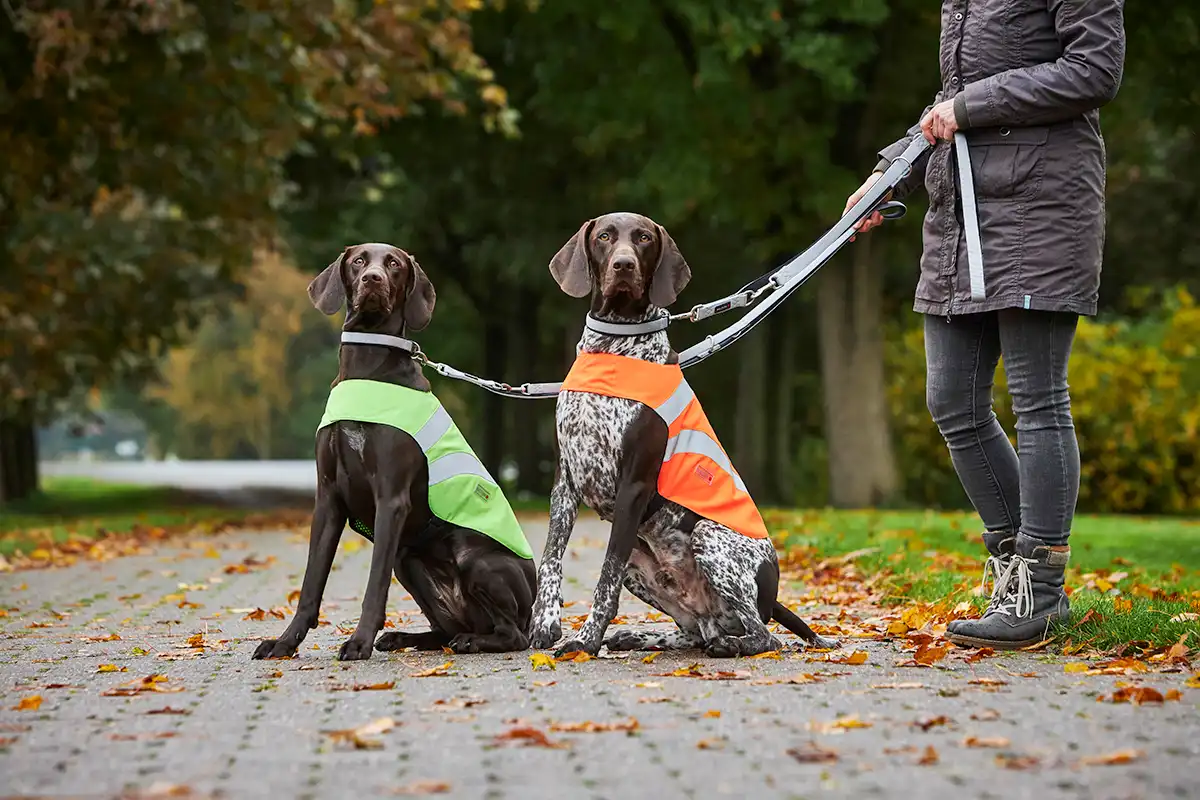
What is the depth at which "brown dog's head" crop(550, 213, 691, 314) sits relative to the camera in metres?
6.21

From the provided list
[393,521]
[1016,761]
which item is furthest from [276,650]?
[1016,761]

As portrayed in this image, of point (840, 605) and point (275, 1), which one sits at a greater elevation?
point (275, 1)

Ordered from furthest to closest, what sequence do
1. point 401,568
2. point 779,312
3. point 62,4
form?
point 779,312, point 62,4, point 401,568

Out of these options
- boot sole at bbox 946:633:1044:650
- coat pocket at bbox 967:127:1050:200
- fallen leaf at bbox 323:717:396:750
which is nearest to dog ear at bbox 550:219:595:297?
coat pocket at bbox 967:127:1050:200

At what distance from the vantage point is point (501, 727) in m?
4.41

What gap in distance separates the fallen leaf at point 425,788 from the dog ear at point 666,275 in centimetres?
299

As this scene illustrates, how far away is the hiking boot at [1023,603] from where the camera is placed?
234 inches

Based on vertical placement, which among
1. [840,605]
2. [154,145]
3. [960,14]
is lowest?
[840,605]

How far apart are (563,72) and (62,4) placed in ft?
25.1

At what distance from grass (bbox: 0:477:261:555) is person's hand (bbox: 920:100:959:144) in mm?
9091

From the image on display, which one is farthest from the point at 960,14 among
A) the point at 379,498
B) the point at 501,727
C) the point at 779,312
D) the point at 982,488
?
the point at 779,312

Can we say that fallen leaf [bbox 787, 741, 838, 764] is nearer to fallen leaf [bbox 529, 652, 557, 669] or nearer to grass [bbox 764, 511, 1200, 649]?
fallen leaf [bbox 529, 652, 557, 669]

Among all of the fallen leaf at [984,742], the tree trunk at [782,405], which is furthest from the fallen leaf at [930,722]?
the tree trunk at [782,405]

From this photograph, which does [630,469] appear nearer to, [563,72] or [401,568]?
[401,568]
